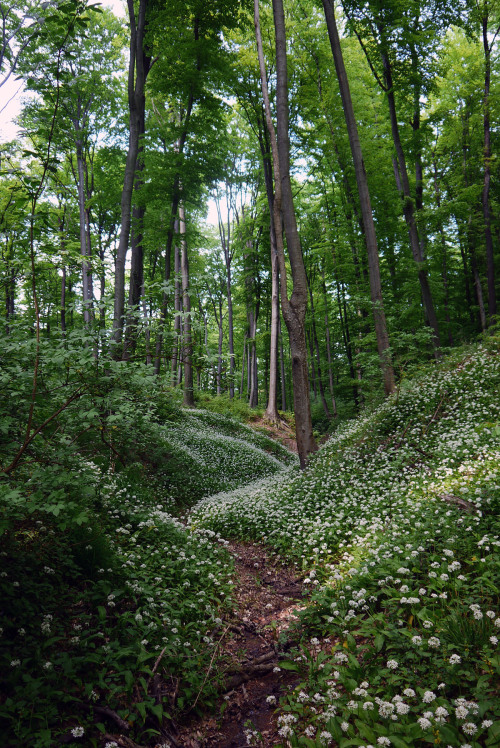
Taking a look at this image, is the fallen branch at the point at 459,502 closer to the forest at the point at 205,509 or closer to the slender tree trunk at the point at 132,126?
the forest at the point at 205,509

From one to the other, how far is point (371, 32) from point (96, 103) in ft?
39.9

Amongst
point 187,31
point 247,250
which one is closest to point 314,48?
point 187,31

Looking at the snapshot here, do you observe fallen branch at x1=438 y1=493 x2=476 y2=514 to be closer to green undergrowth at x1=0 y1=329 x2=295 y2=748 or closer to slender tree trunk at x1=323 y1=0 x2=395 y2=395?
green undergrowth at x1=0 y1=329 x2=295 y2=748

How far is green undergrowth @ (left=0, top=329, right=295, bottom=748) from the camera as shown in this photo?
102 inches

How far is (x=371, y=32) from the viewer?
1302 centimetres

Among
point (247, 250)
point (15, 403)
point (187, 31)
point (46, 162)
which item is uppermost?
point (187, 31)

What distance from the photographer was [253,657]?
3664 mm

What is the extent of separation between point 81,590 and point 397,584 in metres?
3.11

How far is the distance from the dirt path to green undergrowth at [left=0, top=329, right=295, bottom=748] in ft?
0.58

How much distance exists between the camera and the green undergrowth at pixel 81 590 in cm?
258

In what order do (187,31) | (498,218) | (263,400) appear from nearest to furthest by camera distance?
(187,31), (498,218), (263,400)

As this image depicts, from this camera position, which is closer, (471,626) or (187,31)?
(471,626)

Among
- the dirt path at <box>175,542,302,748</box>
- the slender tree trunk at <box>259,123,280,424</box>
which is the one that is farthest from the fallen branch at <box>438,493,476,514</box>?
the slender tree trunk at <box>259,123,280,424</box>

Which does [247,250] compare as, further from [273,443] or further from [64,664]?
[64,664]
